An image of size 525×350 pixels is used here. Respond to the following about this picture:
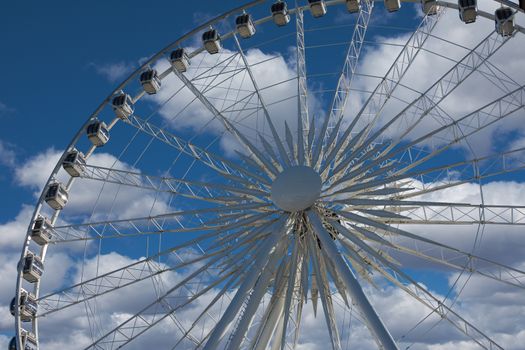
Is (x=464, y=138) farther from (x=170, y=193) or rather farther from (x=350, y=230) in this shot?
(x=170, y=193)

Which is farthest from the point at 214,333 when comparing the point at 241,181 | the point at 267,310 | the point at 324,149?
the point at 324,149

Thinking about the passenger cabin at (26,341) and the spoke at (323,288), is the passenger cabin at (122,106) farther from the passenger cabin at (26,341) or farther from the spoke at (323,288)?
the spoke at (323,288)

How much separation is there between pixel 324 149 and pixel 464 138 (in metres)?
4.72

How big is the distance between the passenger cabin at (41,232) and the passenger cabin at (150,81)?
6833 millimetres

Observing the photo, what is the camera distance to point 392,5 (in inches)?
1083

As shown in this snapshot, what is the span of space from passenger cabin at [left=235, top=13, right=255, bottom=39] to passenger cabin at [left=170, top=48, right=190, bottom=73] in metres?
2.49

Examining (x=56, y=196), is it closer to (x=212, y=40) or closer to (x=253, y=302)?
(x=212, y=40)

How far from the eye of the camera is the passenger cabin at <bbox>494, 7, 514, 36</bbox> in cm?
2428

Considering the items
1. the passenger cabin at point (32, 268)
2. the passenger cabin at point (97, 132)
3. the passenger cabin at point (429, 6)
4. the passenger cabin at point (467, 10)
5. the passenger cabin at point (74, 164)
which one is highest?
the passenger cabin at point (429, 6)

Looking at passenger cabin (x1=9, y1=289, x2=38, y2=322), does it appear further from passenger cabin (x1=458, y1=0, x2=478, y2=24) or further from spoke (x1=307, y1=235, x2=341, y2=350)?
passenger cabin (x1=458, y1=0, x2=478, y2=24)

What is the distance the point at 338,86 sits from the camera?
2689 cm

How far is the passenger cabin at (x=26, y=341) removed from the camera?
25906 millimetres

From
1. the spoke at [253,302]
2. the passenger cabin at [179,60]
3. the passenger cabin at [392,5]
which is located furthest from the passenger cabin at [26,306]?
the passenger cabin at [392,5]

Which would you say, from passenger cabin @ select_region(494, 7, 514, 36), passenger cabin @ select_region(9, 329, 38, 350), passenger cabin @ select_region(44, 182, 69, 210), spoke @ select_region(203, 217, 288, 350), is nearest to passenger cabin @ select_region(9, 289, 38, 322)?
passenger cabin @ select_region(9, 329, 38, 350)
